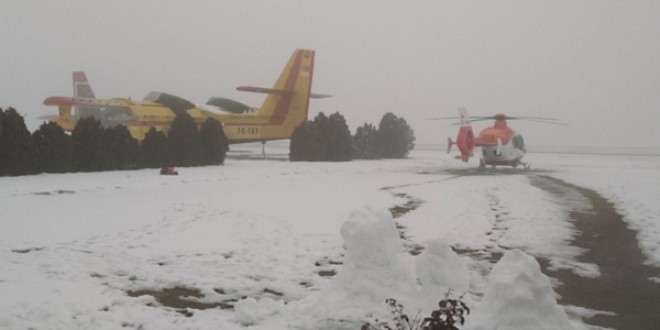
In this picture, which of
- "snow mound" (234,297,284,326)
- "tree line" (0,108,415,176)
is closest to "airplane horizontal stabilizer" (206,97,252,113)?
"tree line" (0,108,415,176)

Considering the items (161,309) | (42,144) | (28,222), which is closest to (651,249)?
(161,309)

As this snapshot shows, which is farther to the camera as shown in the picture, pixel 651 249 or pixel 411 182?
pixel 411 182

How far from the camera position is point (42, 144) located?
1858 cm

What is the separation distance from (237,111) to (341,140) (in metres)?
9.25

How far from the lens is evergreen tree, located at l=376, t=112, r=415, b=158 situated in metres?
36.7

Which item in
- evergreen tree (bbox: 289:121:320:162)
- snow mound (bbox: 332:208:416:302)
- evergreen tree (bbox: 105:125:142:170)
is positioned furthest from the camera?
evergreen tree (bbox: 289:121:320:162)

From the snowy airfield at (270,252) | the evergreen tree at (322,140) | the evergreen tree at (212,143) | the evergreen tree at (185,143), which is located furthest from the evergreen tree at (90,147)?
the evergreen tree at (322,140)

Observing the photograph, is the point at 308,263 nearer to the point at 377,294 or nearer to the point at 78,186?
the point at 377,294

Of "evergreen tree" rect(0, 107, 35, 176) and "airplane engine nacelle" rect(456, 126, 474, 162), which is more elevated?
"airplane engine nacelle" rect(456, 126, 474, 162)

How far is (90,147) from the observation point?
20.0 meters

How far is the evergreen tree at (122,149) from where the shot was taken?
2070 cm

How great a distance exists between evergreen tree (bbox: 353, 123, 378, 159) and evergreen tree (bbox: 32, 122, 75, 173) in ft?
68.8

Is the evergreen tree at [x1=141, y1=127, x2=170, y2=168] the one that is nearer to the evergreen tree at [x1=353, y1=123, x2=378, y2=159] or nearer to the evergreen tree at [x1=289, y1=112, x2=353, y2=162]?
the evergreen tree at [x1=289, y1=112, x2=353, y2=162]

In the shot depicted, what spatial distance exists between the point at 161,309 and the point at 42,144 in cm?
1728
